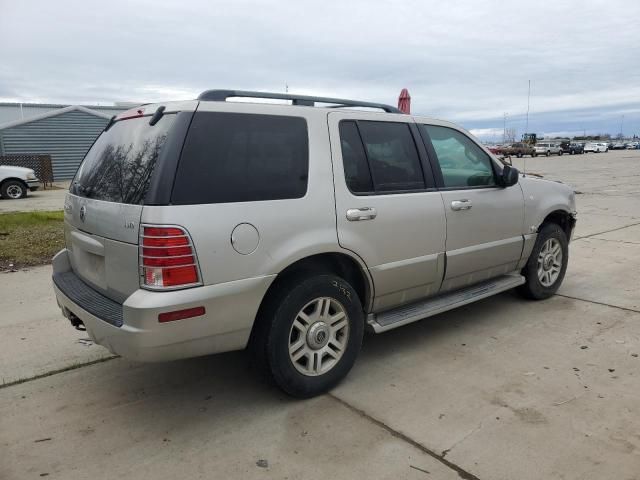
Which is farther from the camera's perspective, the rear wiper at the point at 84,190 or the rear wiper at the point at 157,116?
the rear wiper at the point at 84,190

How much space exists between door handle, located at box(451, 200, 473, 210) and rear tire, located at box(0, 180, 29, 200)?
15855mm

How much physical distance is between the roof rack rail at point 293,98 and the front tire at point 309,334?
3.94 feet

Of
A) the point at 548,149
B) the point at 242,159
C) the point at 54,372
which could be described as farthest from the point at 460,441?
the point at 548,149

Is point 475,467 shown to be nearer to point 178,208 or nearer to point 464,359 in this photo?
point 464,359

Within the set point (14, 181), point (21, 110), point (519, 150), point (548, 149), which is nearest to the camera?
point (14, 181)

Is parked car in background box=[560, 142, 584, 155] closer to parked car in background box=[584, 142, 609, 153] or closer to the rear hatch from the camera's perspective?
parked car in background box=[584, 142, 609, 153]

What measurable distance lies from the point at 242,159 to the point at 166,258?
2.43ft

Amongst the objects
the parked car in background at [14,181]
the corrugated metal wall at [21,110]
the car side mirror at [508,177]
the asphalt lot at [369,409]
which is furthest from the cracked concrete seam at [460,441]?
the corrugated metal wall at [21,110]

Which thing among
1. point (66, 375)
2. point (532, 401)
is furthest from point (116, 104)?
point (532, 401)

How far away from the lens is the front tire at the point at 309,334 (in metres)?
3.12

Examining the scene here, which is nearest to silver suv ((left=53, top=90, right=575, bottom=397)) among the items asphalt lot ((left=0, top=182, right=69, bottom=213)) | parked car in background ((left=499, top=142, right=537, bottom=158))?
asphalt lot ((left=0, top=182, right=69, bottom=213))

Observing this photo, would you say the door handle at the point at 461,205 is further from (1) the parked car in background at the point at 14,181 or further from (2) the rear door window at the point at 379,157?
(1) the parked car in background at the point at 14,181

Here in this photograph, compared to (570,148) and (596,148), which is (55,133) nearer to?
(570,148)

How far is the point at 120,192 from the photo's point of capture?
3.00 metres
